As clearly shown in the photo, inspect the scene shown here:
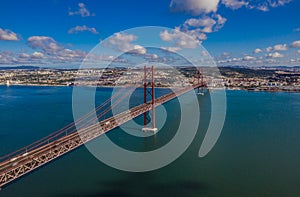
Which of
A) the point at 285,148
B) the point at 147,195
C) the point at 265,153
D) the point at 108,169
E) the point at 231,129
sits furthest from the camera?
the point at 231,129

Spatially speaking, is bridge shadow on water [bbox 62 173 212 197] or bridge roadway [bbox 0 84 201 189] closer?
bridge roadway [bbox 0 84 201 189]

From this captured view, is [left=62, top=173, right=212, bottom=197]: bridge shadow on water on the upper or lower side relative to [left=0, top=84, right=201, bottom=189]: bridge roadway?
lower

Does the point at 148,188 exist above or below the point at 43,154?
below

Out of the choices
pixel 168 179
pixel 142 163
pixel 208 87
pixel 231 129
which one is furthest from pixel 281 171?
pixel 208 87

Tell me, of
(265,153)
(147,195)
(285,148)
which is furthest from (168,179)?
(285,148)

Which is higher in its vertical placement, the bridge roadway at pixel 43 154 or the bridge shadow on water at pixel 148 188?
the bridge roadway at pixel 43 154

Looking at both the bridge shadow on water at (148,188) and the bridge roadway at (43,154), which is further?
the bridge shadow on water at (148,188)

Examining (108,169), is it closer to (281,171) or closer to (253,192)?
(253,192)

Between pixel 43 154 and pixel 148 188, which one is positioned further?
pixel 148 188

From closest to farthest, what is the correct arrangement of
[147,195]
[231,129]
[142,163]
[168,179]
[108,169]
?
[147,195] → [168,179] → [108,169] → [142,163] → [231,129]

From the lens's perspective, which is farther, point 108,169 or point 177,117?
point 177,117
